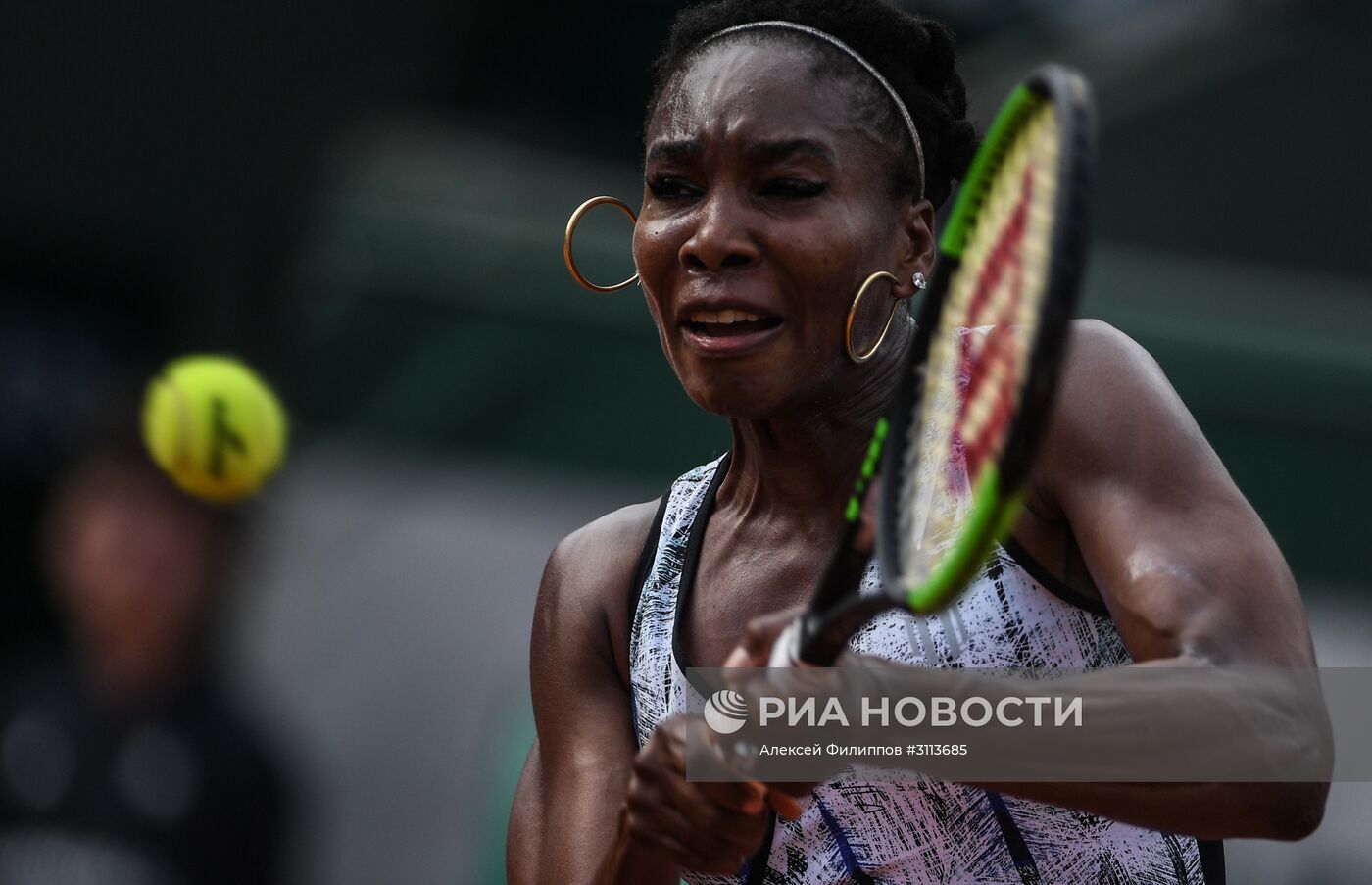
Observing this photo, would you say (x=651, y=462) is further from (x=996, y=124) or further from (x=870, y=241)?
(x=996, y=124)

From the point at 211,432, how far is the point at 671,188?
2818 millimetres

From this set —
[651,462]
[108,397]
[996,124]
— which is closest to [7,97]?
[108,397]

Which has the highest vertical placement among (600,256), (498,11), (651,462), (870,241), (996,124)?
(996,124)

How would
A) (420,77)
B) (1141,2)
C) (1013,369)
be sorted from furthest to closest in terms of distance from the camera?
(1141,2)
(420,77)
(1013,369)

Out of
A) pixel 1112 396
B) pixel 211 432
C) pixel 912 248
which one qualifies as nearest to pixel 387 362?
pixel 211 432

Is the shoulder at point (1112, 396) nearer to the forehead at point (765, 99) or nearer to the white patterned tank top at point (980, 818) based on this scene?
the white patterned tank top at point (980, 818)

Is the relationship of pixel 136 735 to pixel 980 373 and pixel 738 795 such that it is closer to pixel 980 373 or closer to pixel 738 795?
pixel 738 795

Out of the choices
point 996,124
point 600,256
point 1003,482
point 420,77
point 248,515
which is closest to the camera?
point 1003,482

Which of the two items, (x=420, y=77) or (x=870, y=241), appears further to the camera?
(x=420, y=77)

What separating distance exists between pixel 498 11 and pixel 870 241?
7.21 meters

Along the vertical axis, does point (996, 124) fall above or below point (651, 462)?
above

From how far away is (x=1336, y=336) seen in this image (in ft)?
25.6

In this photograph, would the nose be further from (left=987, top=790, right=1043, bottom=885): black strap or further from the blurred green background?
the blurred green background

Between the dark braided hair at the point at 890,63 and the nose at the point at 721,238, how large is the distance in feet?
0.80
